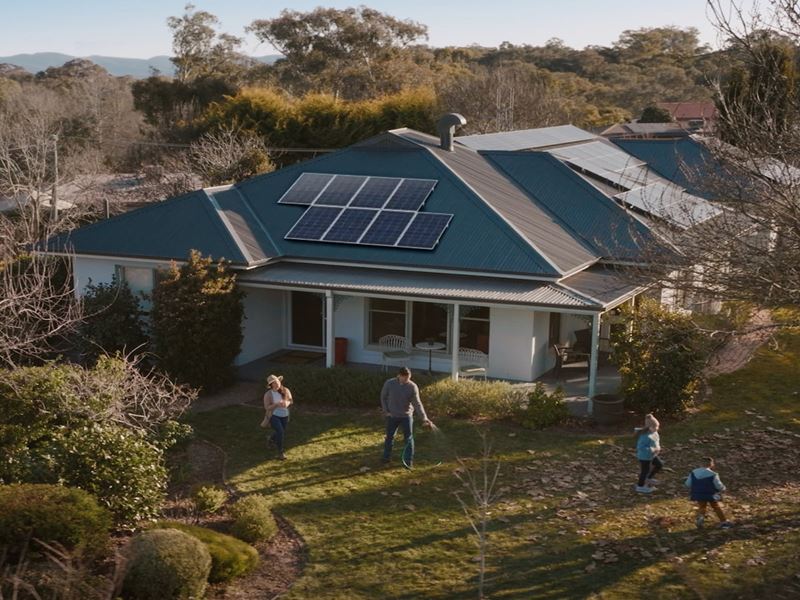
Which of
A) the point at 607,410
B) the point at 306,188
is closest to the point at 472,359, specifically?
the point at 607,410

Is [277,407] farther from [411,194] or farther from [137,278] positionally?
[411,194]

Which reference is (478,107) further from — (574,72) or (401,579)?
(574,72)

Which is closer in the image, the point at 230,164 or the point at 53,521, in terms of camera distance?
the point at 53,521

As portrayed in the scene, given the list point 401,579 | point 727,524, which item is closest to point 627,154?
point 727,524

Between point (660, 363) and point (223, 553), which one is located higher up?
point (660, 363)

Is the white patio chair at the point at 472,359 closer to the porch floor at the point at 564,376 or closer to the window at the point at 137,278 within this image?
the porch floor at the point at 564,376

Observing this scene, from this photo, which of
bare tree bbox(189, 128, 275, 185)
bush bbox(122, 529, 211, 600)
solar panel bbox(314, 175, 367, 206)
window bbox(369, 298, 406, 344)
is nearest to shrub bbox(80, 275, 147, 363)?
window bbox(369, 298, 406, 344)

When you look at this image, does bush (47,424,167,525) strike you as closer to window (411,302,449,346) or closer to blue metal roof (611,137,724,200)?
window (411,302,449,346)
